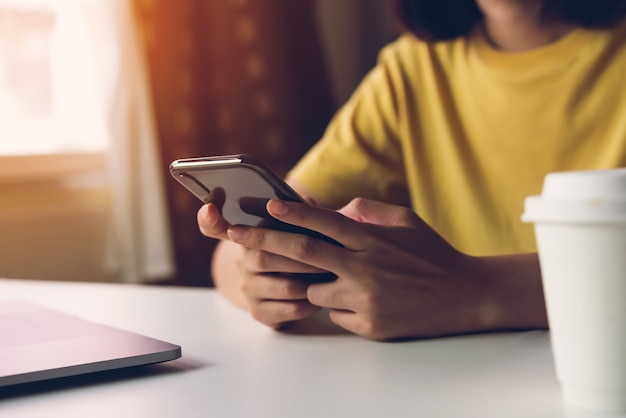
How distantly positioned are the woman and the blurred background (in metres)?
0.69

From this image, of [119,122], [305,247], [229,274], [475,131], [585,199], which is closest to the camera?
[585,199]

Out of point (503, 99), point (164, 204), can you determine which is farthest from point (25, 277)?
point (503, 99)

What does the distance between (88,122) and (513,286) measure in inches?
53.8

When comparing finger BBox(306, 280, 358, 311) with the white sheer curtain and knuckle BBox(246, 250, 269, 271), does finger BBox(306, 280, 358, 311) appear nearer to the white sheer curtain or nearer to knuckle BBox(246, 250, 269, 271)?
knuckle BBox(246, 250, 269, 271)

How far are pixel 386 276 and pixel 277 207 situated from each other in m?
0.13

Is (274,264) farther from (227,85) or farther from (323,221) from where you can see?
(227,85)

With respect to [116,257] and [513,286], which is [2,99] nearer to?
[116,257]

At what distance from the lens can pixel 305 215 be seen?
2.02 feet

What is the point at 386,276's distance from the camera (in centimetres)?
67

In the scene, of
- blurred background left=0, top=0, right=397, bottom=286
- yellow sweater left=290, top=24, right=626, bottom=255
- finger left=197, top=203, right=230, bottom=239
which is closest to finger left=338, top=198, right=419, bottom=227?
finger left=197, top=203, right=230, bottom=239

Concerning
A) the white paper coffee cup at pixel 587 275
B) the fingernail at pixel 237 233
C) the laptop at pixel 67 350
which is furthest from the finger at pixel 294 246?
the white paper coffee cup at pixel 587 275

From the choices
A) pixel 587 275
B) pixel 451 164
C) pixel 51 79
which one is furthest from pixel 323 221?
pixel 51 79

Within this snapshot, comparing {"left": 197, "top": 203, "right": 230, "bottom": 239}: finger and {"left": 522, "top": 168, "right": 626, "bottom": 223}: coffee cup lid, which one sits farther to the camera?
{"left": 197, "top": 203, "right": 230, "bottom": 239}: finger

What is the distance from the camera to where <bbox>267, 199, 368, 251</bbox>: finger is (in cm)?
61
